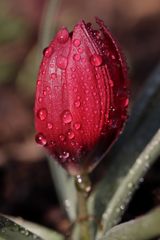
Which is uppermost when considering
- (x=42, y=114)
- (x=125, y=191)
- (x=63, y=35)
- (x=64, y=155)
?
(x=63, y=35)

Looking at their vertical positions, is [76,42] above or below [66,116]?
above

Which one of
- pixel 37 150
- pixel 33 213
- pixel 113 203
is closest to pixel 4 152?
pixel 37 150

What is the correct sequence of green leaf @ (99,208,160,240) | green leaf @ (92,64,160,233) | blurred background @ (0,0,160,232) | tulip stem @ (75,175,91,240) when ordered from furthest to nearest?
blurred background @ (0,0,160,232) < green leaf @ (92,64,160,233) < tulip stem @ (75,175,91,240) < green leaf @ (99,208,160,240)

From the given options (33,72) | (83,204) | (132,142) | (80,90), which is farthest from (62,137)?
(33,72)

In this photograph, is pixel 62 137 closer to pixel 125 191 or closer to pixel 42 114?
pixel 42 114

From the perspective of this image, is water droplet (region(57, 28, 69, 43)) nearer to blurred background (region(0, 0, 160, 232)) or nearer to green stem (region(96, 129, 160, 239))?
green stem (region(96, 129, 160, 239))

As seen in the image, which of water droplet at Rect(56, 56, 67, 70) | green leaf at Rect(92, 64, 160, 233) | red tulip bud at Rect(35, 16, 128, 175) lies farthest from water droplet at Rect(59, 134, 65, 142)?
green leaf at Rect(92, 64, 160, 233)
